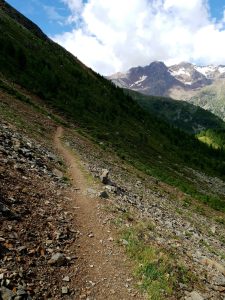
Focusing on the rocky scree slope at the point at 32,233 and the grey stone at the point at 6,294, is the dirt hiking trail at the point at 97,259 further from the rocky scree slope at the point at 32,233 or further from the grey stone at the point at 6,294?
the grey stone at the point at 6,294

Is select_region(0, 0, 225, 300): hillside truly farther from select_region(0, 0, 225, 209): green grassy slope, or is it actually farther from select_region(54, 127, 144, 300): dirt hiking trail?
select_region(0, 0, 225, 209): green grassy slope

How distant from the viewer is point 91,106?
81.9 m

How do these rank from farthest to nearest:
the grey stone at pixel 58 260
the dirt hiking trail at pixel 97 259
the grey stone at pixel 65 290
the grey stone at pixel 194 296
→ the grey stone at pixel 194 296 → the grey stone at pixel 58 260 → the dirt hiking trail at pixel 97 259 → the grey stone at pixel 65 290

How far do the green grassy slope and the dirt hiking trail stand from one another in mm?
28152

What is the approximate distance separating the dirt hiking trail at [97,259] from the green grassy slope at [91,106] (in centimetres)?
2815

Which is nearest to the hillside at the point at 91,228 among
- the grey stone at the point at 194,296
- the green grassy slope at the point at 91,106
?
the grey stone at the point at 194,296

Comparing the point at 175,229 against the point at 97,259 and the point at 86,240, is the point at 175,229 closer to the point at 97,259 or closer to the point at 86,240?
the point at 86,240

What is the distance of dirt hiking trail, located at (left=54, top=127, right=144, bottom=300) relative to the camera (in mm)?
14562

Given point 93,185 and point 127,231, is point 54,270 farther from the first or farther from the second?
point 93,185

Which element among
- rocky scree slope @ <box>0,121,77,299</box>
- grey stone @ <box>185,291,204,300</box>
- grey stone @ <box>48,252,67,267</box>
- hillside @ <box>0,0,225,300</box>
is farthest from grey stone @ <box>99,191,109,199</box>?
grey stone @ <box>185,291,204,300</box>

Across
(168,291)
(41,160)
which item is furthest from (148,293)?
(41,160)

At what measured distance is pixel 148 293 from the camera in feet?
48.8

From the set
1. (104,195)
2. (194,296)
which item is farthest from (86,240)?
(104,195)

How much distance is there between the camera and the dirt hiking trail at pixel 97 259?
14562 millimetres
